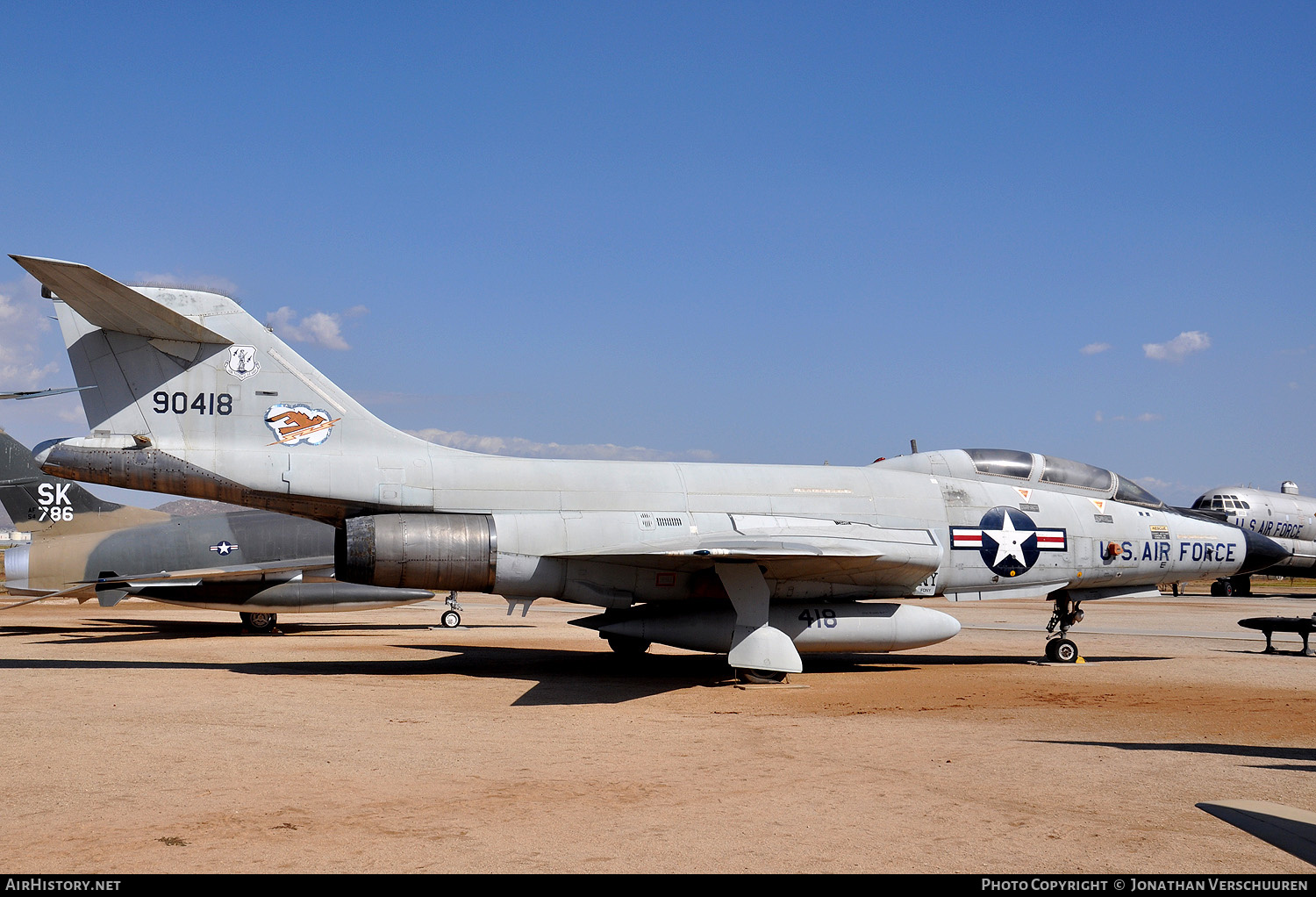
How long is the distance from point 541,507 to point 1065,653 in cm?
859

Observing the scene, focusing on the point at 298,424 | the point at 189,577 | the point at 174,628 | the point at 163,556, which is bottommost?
the point at 174,628

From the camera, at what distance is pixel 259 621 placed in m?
21.5

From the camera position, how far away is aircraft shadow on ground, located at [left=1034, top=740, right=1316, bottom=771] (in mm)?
7688

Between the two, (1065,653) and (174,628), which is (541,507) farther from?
(174,628)

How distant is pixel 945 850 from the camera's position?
198 inches

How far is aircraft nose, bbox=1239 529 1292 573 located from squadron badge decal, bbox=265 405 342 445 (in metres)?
14.1

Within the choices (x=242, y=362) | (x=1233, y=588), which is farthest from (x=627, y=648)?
(x=1233, y=588)

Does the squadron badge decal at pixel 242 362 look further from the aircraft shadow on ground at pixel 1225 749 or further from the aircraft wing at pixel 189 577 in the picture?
the aircraft shadow on ground at pixel 1225 749

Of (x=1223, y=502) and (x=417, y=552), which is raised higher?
(x=1223, y=502)

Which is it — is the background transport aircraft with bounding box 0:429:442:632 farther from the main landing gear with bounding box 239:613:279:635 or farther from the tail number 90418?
the tail number 90418

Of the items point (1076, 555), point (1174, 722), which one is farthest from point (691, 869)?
point (1076, 555)
